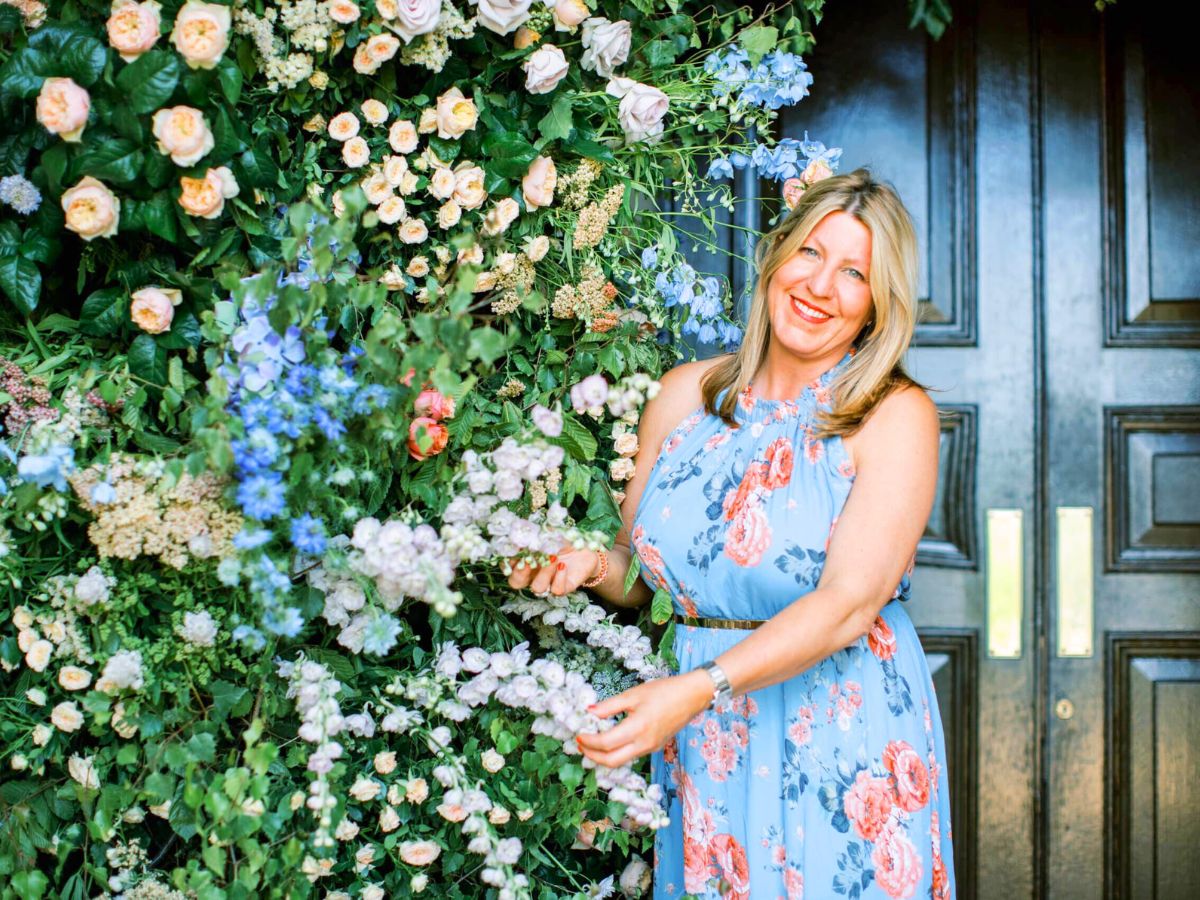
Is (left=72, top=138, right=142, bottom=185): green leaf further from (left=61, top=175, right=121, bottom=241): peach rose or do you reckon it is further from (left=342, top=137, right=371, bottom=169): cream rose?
(left=342, top=137, right=371, bottom=169): cream rose

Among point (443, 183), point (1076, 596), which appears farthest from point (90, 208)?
point (1076, 596)

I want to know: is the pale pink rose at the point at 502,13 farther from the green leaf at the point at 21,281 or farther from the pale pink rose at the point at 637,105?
the green leaf at the point at 21,281

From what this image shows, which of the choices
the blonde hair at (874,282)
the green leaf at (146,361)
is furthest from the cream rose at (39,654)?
the blonde hair at (874,282)

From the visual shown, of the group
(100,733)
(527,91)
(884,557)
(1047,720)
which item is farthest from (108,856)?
(1047,720)

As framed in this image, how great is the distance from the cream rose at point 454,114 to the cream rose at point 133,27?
413mm

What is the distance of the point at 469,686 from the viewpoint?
1487mm

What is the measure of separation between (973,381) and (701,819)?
44.8 inches

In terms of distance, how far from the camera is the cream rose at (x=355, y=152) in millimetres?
1522

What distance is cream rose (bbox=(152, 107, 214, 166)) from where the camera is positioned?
50.0 inches

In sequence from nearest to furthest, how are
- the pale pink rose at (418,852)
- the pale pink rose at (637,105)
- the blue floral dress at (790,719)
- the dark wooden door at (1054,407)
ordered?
the pale pink rose at (418,852) < the blue floral dress at (790,719) < the pale pink rose at (637,105) < the dark wooden door at (1054,407)

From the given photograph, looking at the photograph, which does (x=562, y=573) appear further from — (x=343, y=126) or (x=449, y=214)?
(x=343, y=126)

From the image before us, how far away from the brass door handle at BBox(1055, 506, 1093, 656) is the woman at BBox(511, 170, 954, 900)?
67cm

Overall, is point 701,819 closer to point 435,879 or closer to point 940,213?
point 435,879

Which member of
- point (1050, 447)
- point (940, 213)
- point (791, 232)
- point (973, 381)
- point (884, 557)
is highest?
point (940, 213)
